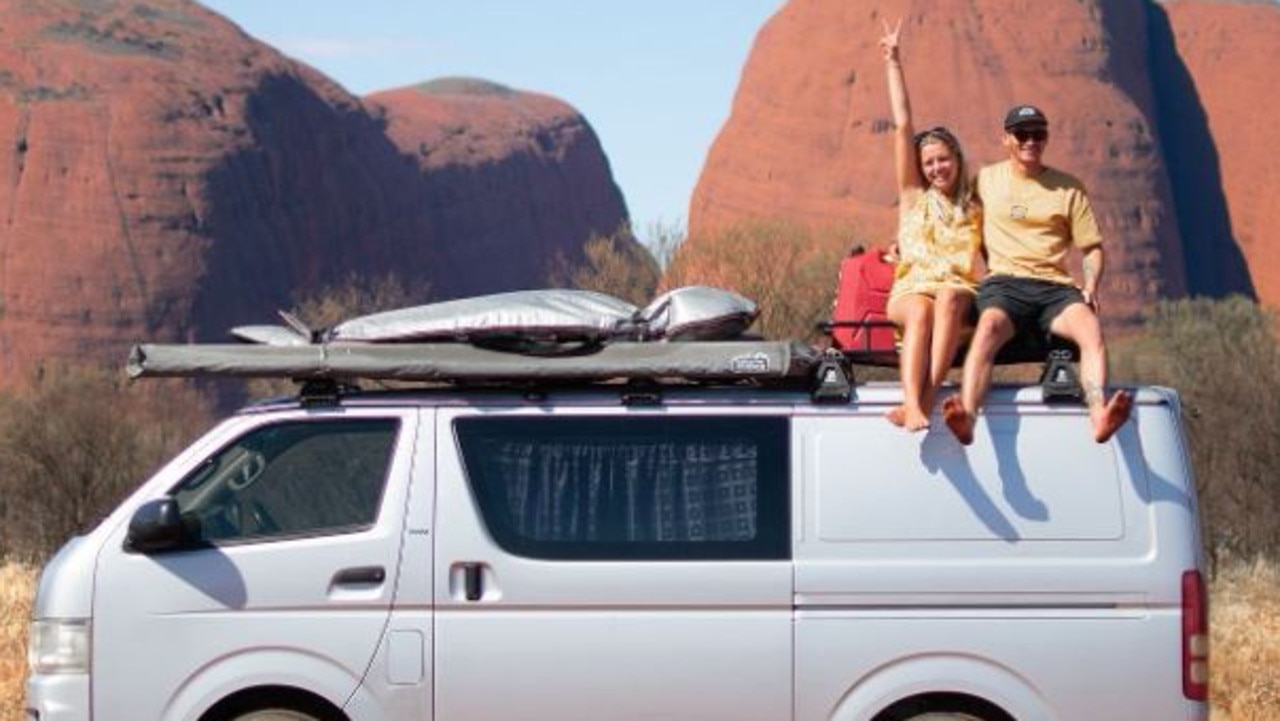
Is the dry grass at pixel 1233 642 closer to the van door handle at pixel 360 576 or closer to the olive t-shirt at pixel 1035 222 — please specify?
the van door handle at pixel 360 576

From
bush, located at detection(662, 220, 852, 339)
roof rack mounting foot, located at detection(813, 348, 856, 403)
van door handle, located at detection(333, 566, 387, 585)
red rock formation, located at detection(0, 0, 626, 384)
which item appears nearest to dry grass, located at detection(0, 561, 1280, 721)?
van door handle, located at detection(333, 566, 387, 585)

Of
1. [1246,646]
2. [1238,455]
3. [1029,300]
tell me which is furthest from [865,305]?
[1238,455]

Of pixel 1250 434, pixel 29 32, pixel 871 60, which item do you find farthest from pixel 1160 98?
pixel 1250 434

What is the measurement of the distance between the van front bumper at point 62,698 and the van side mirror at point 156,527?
478 mm

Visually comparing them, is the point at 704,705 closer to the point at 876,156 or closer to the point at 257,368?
the point at 257,368

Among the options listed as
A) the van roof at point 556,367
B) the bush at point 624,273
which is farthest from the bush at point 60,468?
the van roof at point 556,367

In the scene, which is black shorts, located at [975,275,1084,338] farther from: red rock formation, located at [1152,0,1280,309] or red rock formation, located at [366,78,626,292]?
red rock formation, located at [366,78,626,292]

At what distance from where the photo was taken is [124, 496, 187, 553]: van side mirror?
24.6ft

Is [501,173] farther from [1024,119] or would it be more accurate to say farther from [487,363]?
[487,363]

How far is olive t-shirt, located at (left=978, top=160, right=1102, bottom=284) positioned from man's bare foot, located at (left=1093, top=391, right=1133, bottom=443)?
0.89m

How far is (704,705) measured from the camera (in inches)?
293

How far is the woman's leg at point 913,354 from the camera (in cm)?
756

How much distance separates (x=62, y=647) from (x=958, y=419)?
3093 mm

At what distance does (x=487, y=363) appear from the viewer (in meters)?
7.66
